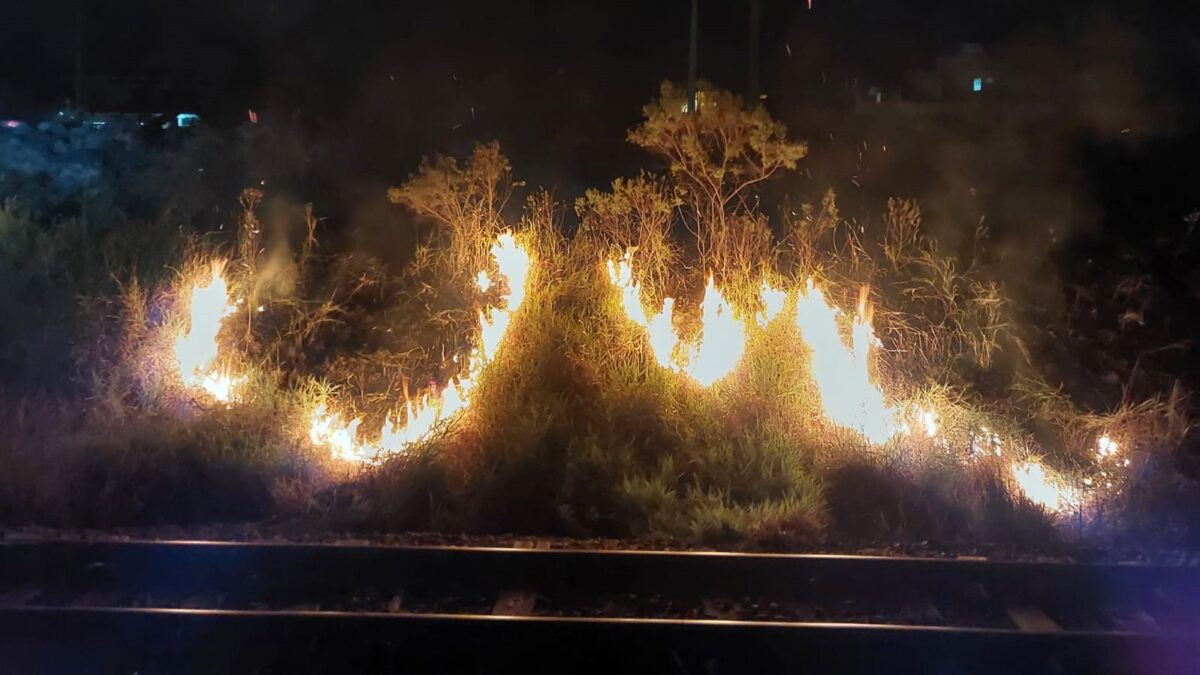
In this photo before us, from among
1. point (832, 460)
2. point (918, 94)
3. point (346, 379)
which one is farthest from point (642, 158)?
point (832, 460)

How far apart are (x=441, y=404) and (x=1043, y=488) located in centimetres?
481

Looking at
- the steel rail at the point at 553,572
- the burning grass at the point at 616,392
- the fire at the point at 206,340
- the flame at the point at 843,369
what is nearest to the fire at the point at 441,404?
the burning grass at the point at 616,392

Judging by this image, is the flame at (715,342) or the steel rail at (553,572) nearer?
the steel rail at (553,572)

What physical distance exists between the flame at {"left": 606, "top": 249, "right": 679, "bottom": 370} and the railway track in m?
2.66

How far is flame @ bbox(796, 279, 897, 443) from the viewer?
779cm

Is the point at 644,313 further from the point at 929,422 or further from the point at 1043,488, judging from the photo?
the point at 1043,488

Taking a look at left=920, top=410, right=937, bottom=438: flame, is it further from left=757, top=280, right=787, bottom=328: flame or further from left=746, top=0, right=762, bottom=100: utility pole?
left=746, top=0, right=762, bottom=100: utility pole

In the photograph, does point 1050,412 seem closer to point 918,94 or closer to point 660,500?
point 660,500

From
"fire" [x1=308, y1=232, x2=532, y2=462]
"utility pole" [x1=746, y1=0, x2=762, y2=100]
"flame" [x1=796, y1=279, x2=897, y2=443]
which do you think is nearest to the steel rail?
"fire" [x1=308, y1=232, x2=532, y2=462]

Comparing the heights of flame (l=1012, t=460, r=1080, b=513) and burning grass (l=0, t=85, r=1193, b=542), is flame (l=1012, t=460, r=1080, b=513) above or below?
below

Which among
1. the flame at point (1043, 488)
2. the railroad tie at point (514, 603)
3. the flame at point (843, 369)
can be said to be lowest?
the railroad tie at point (514, 603)

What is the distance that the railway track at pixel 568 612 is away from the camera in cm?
496

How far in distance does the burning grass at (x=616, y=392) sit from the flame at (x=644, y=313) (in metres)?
0.03

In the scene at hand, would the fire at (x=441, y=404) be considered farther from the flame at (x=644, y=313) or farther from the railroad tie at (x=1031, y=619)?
the railroad tie at (x=1031, y=619)
